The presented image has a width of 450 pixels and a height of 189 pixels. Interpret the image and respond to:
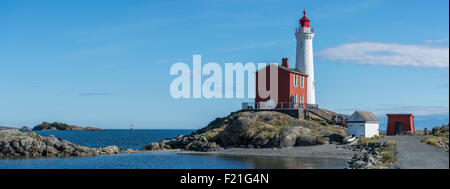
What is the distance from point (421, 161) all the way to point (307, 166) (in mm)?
6681

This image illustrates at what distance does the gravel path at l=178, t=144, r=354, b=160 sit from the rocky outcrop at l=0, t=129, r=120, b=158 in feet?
29.9

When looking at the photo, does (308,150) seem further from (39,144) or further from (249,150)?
(39,144)

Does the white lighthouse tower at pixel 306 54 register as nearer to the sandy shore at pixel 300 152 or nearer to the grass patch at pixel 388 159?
the sandy shore at pixel 300 152

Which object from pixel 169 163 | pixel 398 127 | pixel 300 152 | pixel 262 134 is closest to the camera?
pixel 169 163

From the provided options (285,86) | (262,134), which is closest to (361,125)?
(262,134)

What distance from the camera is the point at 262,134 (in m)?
44.1

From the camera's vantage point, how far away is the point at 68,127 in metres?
196

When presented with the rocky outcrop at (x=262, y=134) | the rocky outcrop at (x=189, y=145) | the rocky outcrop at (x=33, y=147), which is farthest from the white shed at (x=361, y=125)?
the rocky outcrop at (x=33, y=147)

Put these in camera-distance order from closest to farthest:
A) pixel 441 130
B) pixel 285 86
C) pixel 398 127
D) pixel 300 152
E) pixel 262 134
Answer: pixel 300 152
pixel 262 134
pixel 441 130
pixel 398 127
pixel 285 86

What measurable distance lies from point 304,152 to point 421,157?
479 inches

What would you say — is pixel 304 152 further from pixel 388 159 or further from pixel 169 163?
pixel 388 159

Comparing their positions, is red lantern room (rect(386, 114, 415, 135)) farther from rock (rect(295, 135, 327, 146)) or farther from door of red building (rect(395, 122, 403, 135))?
rock (rect(295, 135, 327, 146))

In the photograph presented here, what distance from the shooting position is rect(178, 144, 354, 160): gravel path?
37.0 m

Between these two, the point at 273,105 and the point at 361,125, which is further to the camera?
the point at 273,105
